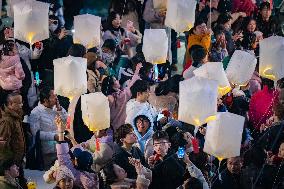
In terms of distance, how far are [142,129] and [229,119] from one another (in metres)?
1.23

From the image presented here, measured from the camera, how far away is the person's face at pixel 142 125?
7699mm

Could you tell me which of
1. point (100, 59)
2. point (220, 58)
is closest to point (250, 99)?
point (220, 58)

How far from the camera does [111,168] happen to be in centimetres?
673

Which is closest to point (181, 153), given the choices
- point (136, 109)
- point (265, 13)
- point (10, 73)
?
point (136, 109)

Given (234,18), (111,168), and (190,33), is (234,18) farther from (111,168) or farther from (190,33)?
(111,168)

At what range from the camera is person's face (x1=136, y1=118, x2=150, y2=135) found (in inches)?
303

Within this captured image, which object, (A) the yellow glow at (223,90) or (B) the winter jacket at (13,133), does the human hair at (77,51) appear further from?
(A) the yellow glow at (223,90)

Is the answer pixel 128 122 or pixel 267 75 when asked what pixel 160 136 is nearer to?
pixel 128 122

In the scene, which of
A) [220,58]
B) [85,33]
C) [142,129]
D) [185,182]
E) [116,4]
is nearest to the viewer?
[185,182]

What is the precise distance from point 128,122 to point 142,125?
225 mm

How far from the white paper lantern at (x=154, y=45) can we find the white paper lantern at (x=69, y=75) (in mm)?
1439

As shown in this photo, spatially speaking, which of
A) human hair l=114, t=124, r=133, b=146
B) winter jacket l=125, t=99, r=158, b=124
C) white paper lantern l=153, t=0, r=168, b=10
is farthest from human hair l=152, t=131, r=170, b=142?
white paper lantern l=153, t=0, r=168, b=10

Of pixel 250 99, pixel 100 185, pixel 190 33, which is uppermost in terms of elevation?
pixel 190 33

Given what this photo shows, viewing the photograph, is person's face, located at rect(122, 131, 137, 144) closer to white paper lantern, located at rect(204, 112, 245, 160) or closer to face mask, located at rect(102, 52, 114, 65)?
white paper lantern, located at rect(204, 112, 245, 160)
